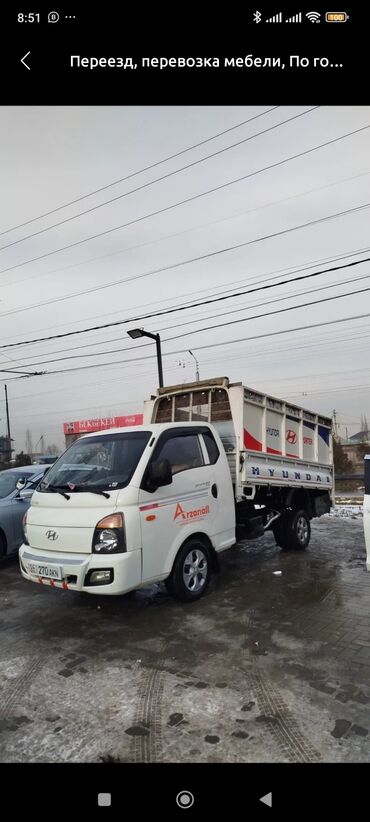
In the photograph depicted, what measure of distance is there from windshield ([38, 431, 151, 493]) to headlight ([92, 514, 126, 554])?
0.37 m

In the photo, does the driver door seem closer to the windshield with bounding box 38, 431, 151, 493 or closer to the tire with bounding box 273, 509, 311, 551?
the windshield with bounding box 38, 431, 151, 493

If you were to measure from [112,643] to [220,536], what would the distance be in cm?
196

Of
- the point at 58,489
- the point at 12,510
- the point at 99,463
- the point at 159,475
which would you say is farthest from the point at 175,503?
the point at 12,510

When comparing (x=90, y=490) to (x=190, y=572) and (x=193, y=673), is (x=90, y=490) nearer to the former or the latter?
(x=190, y=572)

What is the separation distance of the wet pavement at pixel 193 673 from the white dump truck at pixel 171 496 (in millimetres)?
547

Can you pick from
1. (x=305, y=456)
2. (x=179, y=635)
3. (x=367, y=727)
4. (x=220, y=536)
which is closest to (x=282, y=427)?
(x=305, y=456)

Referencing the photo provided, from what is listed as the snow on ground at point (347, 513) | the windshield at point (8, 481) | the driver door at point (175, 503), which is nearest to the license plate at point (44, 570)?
the driver door at point (175, 503)

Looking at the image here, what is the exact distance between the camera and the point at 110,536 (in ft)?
15.3

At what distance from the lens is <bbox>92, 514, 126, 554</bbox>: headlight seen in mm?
4645

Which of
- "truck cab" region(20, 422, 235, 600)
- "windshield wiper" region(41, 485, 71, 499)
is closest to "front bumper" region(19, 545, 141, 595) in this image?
"truck cab" region(20, 422, 235, 600)
